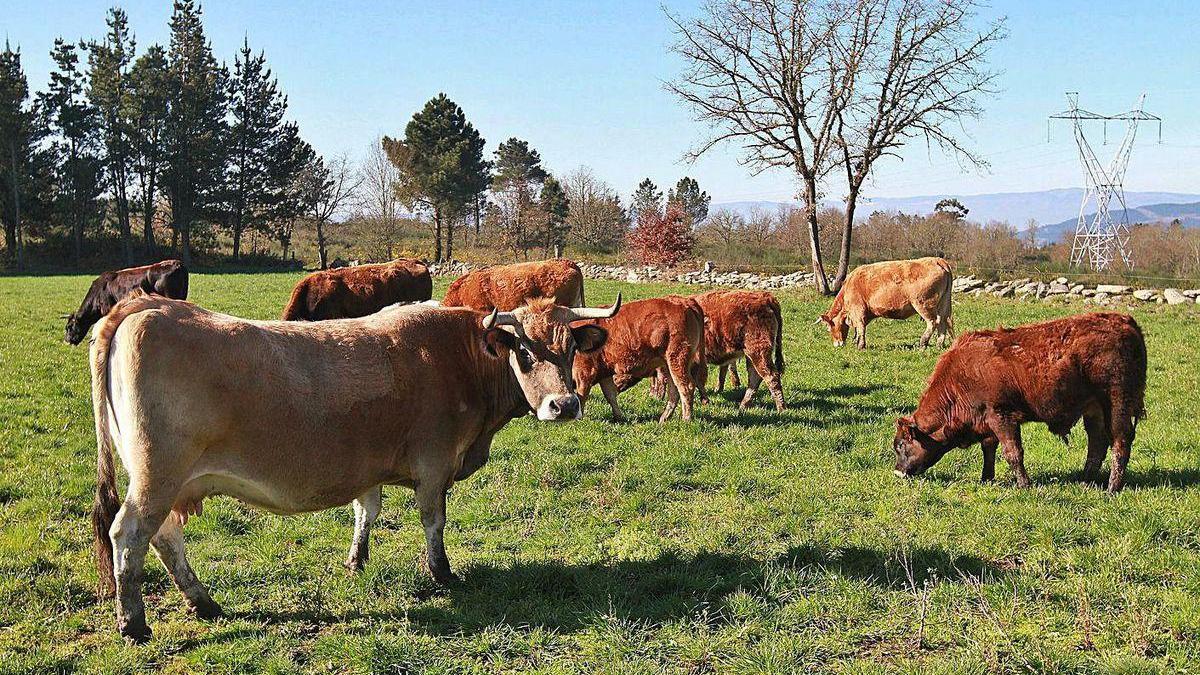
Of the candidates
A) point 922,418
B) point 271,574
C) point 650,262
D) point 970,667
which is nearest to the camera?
point 970,667

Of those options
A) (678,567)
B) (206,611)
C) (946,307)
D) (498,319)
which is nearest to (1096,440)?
(678,567)

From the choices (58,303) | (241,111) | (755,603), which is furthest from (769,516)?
(241,111)

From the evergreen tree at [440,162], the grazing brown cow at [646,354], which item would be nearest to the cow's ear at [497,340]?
the grazing brown cow at [646,354]

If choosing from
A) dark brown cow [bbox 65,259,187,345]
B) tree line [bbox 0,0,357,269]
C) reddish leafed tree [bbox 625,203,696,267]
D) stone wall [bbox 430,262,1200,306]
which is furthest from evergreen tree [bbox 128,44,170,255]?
dark brown cow [bbox 65,259,187,345]

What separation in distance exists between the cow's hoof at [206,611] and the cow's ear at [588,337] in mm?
2963

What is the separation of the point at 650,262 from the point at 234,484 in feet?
123

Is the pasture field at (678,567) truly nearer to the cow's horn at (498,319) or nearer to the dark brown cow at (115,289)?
the cow's horn at (498,319)

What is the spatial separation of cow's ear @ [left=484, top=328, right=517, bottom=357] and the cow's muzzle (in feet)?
1.58

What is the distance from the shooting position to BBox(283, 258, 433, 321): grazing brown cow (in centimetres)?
1591

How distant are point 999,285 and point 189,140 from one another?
48.2 metres

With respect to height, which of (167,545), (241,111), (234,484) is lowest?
(167,545)

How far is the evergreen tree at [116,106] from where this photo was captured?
51844 mm

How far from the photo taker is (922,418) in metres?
7.95

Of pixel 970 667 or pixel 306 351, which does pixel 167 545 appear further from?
pixel 970 667
